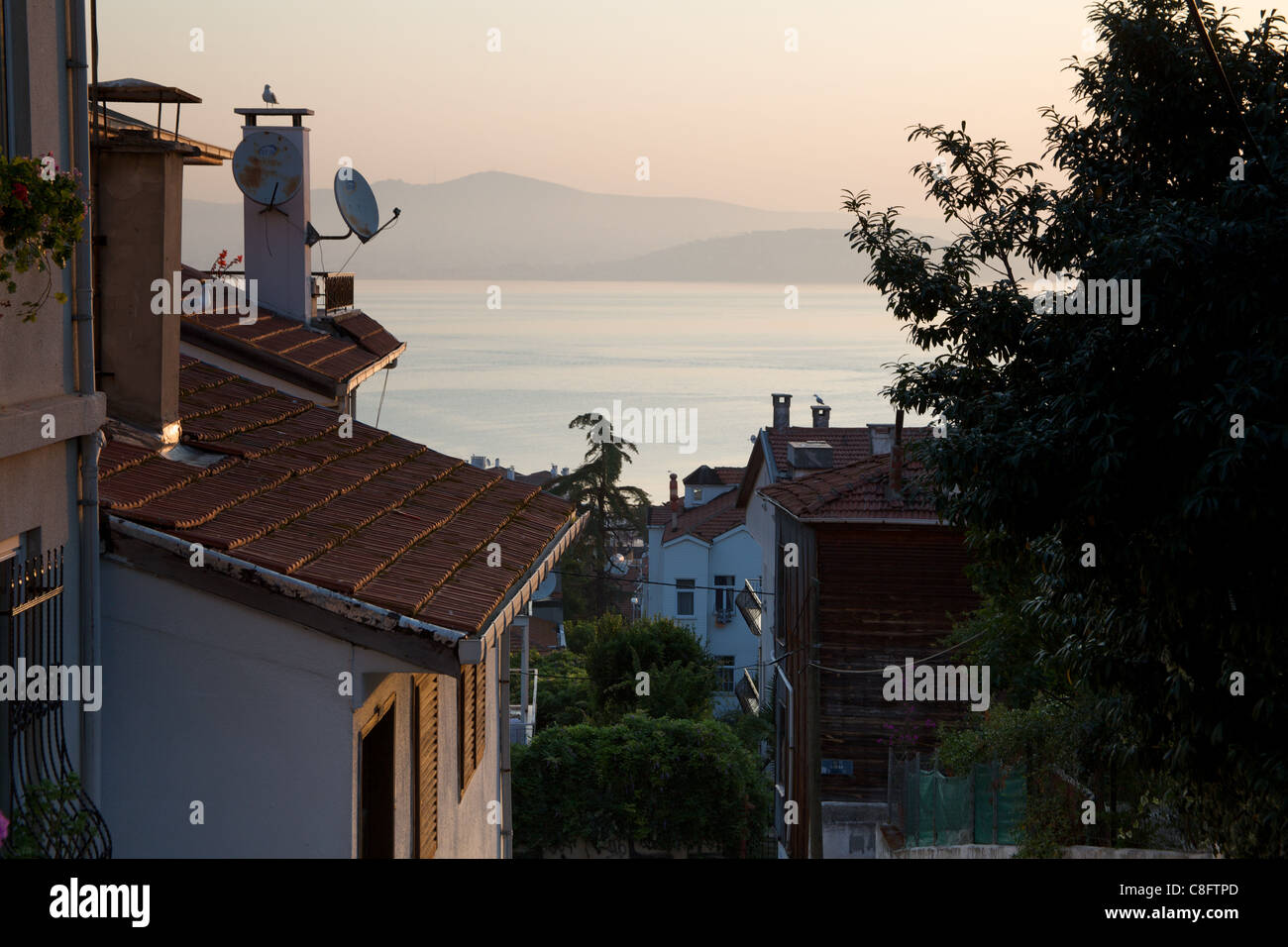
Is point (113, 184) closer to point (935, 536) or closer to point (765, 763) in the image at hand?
point (935, 536)

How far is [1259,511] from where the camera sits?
6543 mm

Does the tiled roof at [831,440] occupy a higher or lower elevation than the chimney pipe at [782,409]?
lower

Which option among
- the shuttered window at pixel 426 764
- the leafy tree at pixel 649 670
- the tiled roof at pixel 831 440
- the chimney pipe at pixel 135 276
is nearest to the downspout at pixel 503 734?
the shuttered window at pixel 426 764

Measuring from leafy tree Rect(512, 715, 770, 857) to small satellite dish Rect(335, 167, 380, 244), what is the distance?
14.8 metres

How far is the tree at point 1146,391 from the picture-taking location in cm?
684

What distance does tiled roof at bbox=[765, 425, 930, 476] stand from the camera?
124 ft

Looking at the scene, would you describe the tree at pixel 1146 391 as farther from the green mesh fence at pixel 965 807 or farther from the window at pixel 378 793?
the green mesh fence at pixel 965 807

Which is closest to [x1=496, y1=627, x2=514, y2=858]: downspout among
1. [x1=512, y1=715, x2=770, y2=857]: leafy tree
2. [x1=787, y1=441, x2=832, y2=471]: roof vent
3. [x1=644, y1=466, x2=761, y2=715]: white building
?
[x1=512, y1=715, x2=770, y2=857]: leafy tree

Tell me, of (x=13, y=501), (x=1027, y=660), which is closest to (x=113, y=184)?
(x=13, y=501)

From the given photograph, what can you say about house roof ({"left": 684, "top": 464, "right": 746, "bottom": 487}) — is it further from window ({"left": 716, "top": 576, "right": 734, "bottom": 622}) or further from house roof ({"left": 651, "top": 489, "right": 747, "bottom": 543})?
window ({"left": 716, "top": 576, "right": 734, "bottom": 622})

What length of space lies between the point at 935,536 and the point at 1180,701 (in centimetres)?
1537

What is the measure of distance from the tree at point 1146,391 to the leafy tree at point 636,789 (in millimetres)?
18381

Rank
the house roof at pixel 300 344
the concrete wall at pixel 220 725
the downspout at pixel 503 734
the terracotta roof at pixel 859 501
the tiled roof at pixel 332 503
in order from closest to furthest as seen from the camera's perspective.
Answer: the concrete wall at pixel 220 725, the tiled roof at pixel 332 503, the house roof at pixel 300 344, the downspout at pixel 503 734, the terracotta roof at pixel 859 501

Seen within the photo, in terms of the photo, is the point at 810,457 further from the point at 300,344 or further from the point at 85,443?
the point at 85,443
